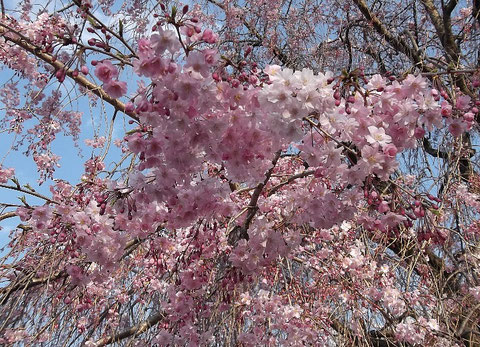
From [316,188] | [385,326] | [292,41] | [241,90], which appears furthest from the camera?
[292,41]

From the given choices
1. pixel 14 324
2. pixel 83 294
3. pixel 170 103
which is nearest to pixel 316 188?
pixel 170 103

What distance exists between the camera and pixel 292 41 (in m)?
4.52

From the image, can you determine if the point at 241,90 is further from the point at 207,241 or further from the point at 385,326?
the point at 385,326

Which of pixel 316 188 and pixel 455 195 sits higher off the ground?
pixel 316 188

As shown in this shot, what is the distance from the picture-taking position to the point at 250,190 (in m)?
3.06

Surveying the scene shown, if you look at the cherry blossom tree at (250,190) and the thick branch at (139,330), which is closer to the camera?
the cherry blossom tree at (250,190)

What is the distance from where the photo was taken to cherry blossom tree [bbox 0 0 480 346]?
156cm

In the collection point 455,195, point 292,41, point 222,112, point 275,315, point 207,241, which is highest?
point 292,41

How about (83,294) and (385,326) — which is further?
(385,326)

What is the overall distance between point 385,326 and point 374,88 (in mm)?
2365

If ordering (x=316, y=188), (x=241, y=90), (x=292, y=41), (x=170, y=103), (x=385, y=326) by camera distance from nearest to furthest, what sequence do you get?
(x=170, y=103) → (x=241, y=90) → (x=316, y=188) → (x=385, y=326) → (x=292, y=41)

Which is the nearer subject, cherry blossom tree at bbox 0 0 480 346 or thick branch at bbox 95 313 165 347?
cherry blossom tree at bbox 0 0 480 346

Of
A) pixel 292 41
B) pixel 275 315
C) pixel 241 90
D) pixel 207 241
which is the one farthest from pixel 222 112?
pixel 292 41

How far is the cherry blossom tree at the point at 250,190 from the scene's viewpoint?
61.4 inches
